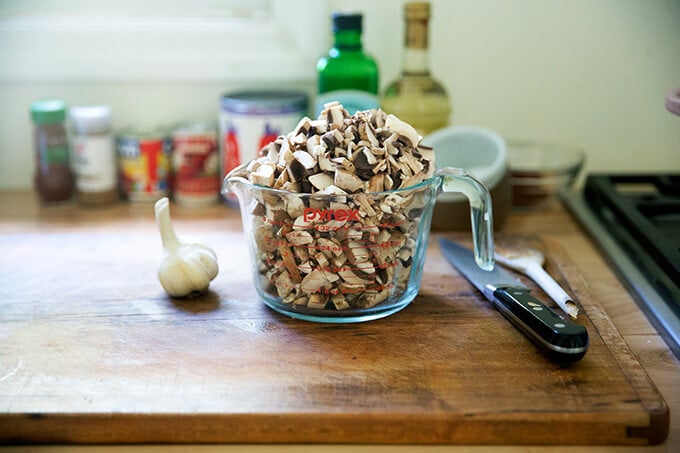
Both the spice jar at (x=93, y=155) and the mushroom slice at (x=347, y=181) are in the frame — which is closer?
the mushroom slice at (x=347, y=181)

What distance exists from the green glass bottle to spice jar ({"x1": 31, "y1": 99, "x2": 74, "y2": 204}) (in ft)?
1.29

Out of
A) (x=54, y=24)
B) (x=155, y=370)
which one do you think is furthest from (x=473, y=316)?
(x=54, y=24)

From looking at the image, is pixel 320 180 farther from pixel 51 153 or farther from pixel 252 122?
pixel 51 153

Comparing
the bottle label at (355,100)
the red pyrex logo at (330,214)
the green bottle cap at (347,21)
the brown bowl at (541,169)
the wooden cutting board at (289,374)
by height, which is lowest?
the wooden cutting board at (289,374)

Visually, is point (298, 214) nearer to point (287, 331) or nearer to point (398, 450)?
point (287, 331)

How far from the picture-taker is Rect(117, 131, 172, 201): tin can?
3.79ft

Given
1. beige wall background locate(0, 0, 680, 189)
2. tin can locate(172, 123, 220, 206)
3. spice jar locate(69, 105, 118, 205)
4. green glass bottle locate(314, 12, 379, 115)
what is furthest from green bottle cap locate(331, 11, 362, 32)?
spice jar locate(69, 105, 118, 205)

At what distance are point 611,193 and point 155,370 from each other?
70cm

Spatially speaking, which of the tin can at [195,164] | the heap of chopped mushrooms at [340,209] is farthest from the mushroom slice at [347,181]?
the tin can at [195,164]

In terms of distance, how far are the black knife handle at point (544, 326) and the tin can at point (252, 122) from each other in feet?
1.52

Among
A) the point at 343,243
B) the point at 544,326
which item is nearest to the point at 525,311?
the point at 544,326

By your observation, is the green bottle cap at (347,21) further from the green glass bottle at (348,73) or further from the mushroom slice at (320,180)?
the mushroom slice at (320,180)

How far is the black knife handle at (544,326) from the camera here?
0.69 meters

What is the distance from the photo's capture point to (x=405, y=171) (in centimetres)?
77
